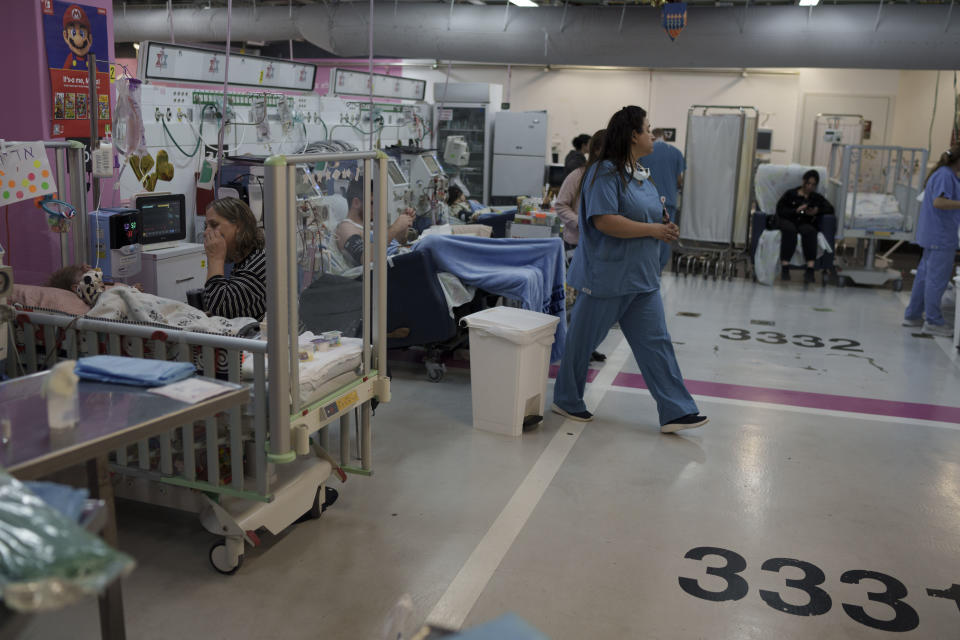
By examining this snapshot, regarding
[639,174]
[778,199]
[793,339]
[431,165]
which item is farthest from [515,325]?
[778,199]

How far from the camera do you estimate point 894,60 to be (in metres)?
8.49

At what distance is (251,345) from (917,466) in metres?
3.17

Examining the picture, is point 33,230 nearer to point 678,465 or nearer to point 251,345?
point 251,345

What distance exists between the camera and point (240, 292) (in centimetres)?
326

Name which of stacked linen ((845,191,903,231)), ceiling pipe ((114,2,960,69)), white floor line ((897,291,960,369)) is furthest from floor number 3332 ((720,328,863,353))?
ceiling pipe ((114,2,960,69))

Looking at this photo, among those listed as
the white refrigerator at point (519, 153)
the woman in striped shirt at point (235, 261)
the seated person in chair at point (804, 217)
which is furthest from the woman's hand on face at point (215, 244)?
the white refrigerator at point (519, 153)

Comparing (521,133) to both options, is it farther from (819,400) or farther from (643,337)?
(643,337)

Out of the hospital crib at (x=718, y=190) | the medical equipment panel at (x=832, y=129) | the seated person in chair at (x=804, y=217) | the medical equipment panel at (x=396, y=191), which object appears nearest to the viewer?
the medical equipment panel at (x=396, y=191)

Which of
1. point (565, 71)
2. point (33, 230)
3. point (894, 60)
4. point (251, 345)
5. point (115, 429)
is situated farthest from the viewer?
point (565, 71)

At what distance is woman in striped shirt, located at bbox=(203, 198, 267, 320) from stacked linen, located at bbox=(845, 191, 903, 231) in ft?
24.2

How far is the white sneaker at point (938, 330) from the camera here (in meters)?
6.88

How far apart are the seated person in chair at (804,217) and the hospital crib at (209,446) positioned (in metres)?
7.12

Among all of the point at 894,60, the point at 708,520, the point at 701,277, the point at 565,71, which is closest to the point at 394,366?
the point at 708,520

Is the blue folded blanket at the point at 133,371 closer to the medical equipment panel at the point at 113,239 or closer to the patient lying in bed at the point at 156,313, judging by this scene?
the patient lying in bed at the point at 156,313
